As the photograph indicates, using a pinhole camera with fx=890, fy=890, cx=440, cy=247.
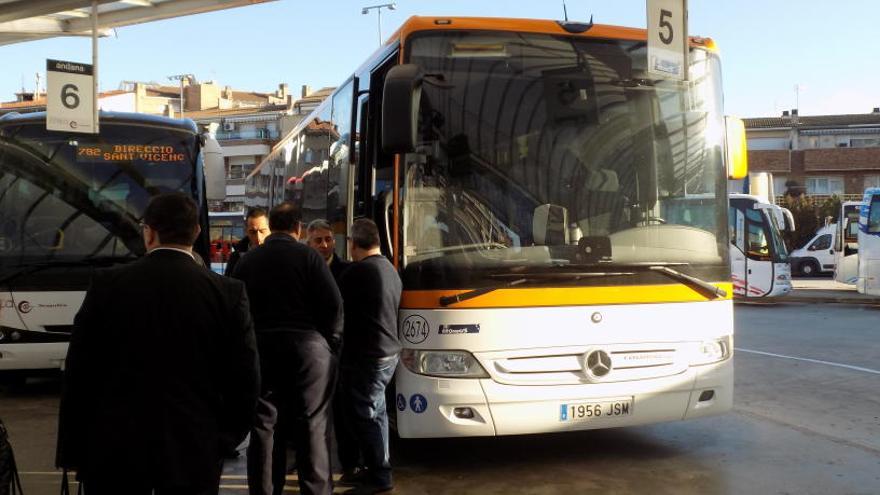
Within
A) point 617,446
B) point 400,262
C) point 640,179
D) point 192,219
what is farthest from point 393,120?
point 617,446

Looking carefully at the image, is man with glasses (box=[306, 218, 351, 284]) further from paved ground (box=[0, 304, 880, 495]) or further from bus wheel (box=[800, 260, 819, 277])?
bus wheel (box=[800, 260, 819, 277])

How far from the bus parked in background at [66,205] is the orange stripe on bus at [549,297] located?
5.20 m

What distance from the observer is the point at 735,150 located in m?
6.79

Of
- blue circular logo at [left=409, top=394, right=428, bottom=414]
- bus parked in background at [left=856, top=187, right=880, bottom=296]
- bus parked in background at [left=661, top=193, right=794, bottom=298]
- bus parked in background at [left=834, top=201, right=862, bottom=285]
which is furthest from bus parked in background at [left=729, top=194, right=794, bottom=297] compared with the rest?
blue circular logo at [left=409, top=394, right=428, bottom=414]

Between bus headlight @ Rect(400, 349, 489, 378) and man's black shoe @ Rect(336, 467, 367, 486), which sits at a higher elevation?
bus headlight @ Rect(400, 349, 489, 378)

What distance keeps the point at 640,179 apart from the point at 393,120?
185 centimetres

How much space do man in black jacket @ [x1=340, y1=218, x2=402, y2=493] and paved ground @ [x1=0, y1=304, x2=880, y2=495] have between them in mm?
448

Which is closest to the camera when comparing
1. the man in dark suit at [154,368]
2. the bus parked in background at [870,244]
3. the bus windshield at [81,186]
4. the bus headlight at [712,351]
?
the man in dark suit at [154,368]

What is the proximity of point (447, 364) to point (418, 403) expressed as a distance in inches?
13.3

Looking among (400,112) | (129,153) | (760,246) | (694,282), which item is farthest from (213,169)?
(760,246)

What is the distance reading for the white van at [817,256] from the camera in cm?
4003

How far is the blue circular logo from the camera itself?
601cm

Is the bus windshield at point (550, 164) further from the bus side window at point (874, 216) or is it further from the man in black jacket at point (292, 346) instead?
the bus side window at point (874, 216)

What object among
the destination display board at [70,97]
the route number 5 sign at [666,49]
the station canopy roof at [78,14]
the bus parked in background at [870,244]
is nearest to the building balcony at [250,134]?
the bus parked in background at [870,244]
